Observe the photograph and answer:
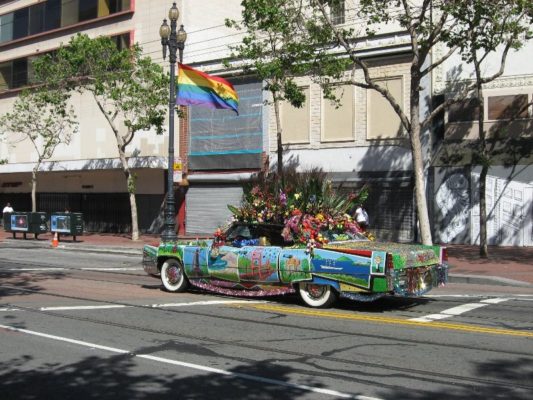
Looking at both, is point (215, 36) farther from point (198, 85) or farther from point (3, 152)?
point (3, 152)

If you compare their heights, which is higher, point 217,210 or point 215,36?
point 215,36

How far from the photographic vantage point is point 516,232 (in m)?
23.3

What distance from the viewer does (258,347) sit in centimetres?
763

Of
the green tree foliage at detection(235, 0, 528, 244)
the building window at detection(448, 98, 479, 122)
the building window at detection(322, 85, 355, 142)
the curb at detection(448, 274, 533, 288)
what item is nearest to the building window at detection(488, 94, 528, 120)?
the building window at detection(448, 98, 479, 122)

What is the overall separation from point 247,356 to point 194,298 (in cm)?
470

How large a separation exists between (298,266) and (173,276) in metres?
3.10

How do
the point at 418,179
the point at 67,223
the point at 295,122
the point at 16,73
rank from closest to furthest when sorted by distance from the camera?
the point at 418,179, the point at 295,122, the point at 67,223, the point at 16,73

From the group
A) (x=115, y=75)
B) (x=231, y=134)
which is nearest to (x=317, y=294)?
(x=115, y=75)

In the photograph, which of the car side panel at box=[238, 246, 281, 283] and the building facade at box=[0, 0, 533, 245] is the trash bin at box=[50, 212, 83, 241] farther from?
the car side panel at box=[238, 246, 281, 283]

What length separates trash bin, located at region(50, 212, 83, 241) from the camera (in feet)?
95.6

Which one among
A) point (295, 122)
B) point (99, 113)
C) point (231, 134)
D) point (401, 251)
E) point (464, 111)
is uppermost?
point (99, 113)

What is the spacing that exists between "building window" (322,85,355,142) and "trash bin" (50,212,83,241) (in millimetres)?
12227

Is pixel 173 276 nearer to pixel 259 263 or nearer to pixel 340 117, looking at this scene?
pixel 259 263

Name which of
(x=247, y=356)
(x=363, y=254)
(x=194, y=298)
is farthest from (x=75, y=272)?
(x=247, y=356)
